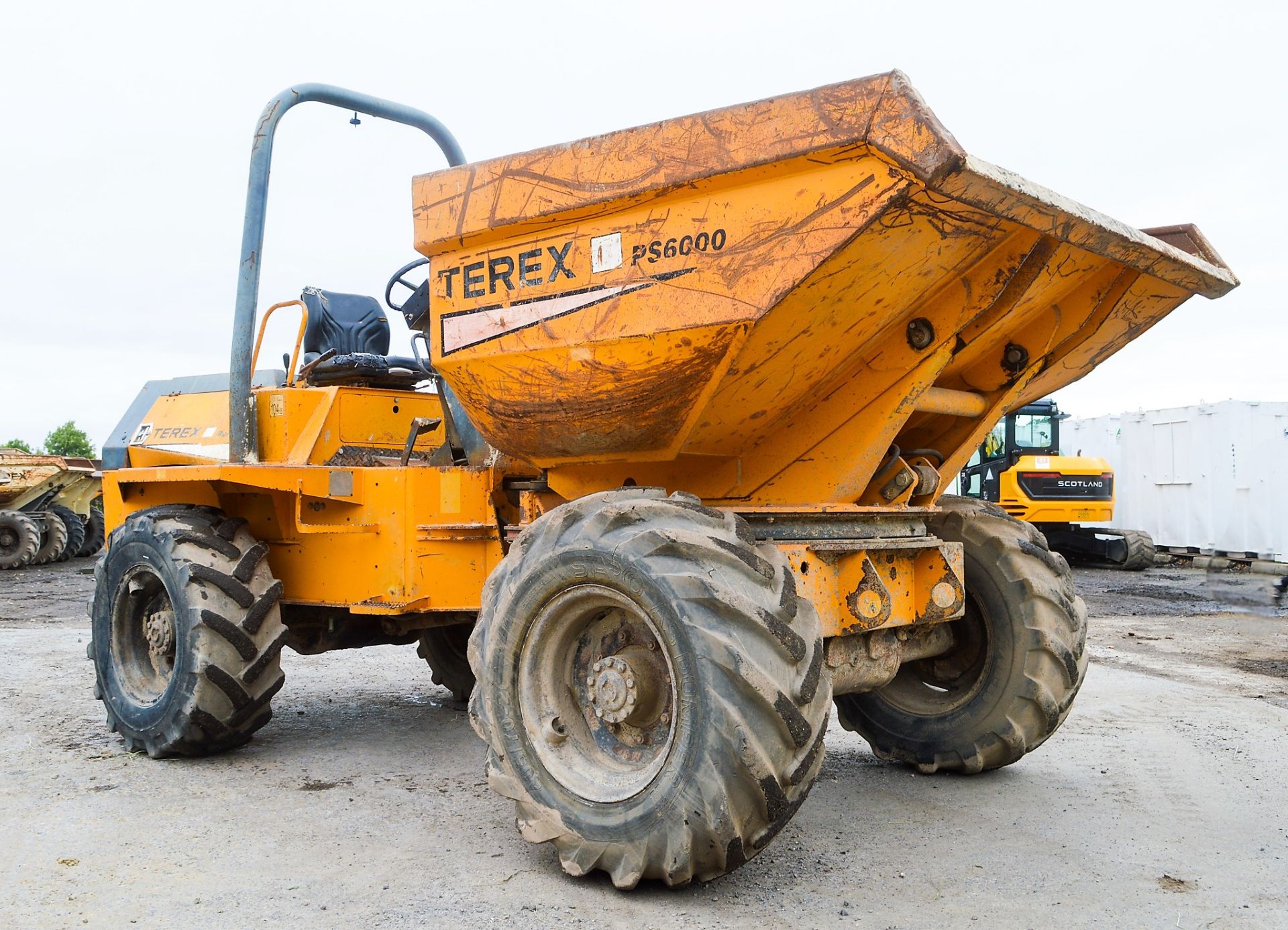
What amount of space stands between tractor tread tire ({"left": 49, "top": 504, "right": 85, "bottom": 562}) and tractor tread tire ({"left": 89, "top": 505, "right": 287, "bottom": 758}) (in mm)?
18366

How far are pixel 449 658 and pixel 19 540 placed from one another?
16.5 metres

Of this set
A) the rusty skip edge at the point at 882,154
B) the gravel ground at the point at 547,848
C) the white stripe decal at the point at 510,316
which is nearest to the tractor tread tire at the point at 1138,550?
the gravel ground at the point at 547,848

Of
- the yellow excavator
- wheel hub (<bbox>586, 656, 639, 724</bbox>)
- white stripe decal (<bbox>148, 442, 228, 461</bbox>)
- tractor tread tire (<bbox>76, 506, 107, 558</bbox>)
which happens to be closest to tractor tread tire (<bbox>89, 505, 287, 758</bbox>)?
white stripe decal (<bbox>148, 442, 228, 461</bbox>)

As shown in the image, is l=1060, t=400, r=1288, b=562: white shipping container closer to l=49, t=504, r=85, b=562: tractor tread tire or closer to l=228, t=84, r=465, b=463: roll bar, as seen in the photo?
l=228, t=84, r=465, b=463: roll bar

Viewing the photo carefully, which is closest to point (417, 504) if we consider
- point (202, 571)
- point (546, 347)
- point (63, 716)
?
point (202, 571)

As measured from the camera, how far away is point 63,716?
6.31m

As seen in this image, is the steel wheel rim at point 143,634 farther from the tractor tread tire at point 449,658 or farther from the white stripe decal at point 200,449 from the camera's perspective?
the tractor tread tire at point 449,658

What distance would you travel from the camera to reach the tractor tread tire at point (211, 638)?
16.9ft

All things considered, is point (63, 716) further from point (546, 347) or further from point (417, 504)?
point (546, 347)

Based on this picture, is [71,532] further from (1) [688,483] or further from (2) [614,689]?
(2) [614,689]

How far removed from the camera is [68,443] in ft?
154

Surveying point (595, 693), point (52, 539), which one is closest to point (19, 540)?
point (52, 539)

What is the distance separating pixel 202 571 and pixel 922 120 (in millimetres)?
3800

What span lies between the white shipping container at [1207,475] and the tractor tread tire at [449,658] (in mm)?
15456
